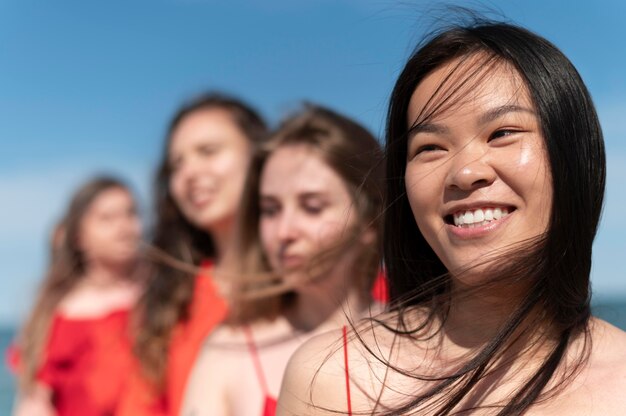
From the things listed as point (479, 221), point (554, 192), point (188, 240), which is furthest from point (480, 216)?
point (188, 240)

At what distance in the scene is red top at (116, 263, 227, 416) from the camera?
3355mm

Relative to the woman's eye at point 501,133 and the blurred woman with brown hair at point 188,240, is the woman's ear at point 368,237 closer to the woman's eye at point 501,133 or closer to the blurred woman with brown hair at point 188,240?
the blurred woman with brown hair at point 188,240

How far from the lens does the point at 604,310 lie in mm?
1872

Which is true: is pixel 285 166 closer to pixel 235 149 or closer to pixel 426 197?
pixel 235 149

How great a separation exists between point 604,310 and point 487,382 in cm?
47

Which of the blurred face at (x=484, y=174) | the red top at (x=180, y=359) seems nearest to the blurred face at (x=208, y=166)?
the red top at (x=180, y=359)

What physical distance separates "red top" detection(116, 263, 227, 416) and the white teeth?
2043 millimetres

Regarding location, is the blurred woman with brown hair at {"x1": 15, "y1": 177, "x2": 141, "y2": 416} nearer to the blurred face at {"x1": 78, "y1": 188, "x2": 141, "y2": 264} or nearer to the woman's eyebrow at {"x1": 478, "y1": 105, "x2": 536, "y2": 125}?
the blurred face at {"x1": 78, "y1": 188, "x2": 141, "y2": 264}

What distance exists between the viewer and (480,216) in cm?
148

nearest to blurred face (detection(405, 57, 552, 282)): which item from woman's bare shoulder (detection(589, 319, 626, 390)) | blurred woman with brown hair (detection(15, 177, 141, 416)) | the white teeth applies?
the white teeth

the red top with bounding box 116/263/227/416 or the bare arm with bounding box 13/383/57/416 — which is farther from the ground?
the red top with bounding box 116/263/227/416

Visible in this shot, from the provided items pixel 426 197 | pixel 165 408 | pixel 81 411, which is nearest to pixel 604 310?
pixel 426 197

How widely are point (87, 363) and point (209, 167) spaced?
3.96ft

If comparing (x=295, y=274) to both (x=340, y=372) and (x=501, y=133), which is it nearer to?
(x=340, y=372)
